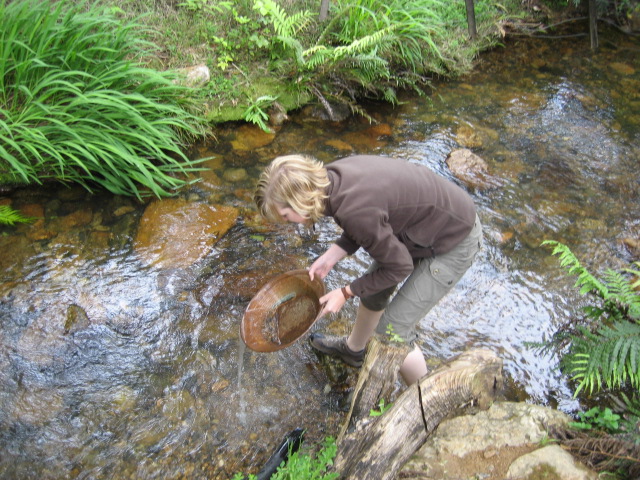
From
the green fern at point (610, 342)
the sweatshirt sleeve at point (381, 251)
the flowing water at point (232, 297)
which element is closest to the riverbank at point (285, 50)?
the flowing water at point (232, 297)

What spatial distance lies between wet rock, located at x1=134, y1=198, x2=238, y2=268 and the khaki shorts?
1738mm

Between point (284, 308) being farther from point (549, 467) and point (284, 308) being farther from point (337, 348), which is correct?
point (549, 467)

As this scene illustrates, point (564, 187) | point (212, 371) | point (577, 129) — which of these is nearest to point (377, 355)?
point (212, 371)

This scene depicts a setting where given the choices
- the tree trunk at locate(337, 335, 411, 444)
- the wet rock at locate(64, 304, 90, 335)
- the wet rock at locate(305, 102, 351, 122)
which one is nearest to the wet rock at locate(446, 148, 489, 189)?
the wet rock at locate(305, 102, 351, 122)

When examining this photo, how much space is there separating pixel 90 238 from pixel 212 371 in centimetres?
148

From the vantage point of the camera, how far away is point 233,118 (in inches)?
171

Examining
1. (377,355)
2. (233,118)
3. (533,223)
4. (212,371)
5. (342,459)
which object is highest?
(233,118)

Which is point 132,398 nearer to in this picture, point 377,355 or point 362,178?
point 377,355

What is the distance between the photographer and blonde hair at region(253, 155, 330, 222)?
1.70 metres

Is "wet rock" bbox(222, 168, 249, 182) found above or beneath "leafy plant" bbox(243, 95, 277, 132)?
beneath

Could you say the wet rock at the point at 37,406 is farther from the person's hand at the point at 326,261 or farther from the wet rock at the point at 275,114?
the wet rock at the point at 275,114

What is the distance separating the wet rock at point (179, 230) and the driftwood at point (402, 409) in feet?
5.93

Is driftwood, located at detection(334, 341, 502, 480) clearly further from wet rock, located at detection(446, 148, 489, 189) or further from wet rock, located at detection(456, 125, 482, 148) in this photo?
wet rock, located at detection(456, 125, 482, 148)

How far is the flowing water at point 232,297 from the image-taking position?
2.38m
